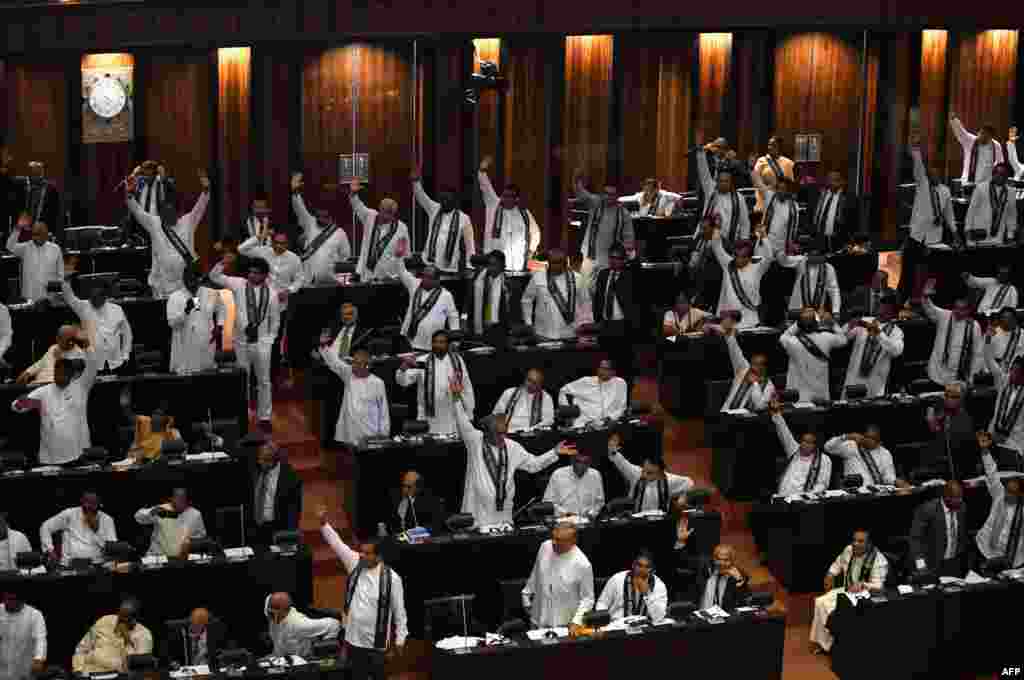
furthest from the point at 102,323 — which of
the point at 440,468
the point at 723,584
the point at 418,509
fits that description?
the point at 723,584

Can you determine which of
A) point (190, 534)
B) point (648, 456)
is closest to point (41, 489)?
point (190, 534)

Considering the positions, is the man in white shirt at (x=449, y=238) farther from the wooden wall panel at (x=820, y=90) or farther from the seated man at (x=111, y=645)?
the seated man at (x=111, y=645)

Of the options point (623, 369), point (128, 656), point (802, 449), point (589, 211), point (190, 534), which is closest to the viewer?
point (128, 656)

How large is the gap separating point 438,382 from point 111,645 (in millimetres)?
4192

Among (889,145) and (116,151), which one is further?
(889,145)

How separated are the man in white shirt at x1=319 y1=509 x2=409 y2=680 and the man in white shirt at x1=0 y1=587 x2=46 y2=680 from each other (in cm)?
222

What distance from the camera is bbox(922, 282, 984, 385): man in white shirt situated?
68.0 ft

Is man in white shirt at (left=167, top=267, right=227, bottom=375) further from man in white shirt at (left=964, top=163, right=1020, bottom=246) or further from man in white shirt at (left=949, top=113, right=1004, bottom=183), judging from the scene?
man in white shirt at (left=949, top=113, right=1004, bottom=183)

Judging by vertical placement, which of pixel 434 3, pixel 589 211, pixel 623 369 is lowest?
pixel 623 369

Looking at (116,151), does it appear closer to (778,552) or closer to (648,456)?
(648,456)

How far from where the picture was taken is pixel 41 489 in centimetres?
1739

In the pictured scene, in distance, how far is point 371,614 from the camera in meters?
15.9

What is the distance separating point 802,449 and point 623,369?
8.63 ft

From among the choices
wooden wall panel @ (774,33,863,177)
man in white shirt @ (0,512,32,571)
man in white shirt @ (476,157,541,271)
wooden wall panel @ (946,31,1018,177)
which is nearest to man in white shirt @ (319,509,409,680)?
man in white shirt @ (0,512,32,571)
